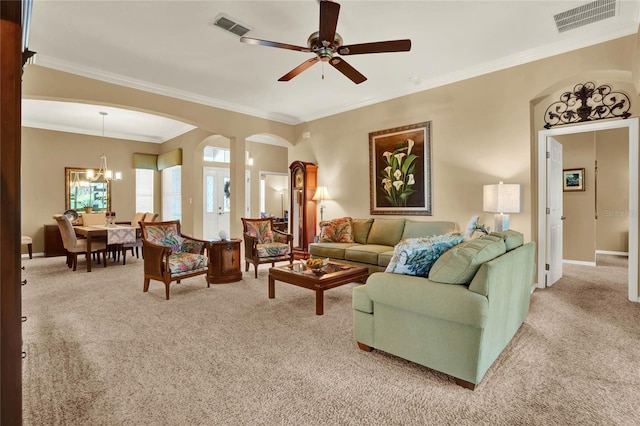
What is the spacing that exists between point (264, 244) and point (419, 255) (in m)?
3.38

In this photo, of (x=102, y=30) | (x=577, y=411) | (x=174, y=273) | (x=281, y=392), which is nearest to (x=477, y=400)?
(x=577, y=411)

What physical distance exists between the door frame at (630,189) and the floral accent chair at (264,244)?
3.53 meters

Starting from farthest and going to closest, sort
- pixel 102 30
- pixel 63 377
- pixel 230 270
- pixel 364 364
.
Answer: pixel 230 270, pixel 102 30, pixel 364 364, pixel 63 377

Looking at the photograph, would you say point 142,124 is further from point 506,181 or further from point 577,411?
point 577,411

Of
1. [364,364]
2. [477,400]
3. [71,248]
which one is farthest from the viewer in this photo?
[71,248]

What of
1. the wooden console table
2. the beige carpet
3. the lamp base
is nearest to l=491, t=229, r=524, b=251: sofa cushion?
the beige carpet

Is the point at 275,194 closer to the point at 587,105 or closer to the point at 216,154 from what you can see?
the point at 216,154

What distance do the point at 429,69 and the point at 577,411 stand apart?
4014 mm

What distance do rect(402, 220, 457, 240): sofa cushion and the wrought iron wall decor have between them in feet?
5.86

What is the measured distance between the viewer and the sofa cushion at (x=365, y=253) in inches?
177

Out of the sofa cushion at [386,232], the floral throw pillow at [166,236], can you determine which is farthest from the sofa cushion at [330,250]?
the floral throw pillow at [166,236]

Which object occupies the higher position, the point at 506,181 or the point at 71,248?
the point at 506,181

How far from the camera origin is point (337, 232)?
213 inches

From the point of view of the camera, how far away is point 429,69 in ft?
14.4
